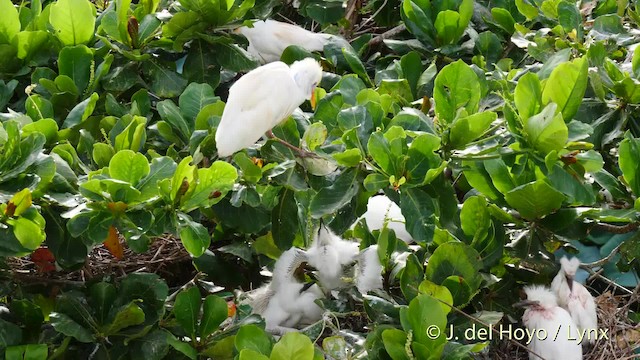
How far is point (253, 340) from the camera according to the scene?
1204mm

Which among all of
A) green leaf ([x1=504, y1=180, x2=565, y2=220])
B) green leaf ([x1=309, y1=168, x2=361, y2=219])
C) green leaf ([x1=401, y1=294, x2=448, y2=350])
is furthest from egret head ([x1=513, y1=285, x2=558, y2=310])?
green leaf ([x1=309, y1=168, x2=361, y2=219])

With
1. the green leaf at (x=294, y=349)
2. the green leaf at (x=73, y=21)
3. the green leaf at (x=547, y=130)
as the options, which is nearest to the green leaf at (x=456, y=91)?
the green leaf at (x=547, y=130)

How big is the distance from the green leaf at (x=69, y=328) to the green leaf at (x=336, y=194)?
1.25ft

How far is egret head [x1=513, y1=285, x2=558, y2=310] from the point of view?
1.48 meters

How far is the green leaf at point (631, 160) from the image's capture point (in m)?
1.35

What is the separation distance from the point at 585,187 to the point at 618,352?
459 millimetres

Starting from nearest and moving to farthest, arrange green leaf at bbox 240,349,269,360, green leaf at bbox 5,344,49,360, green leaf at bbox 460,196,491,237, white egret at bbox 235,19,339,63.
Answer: green leaf at bbox 240,349,269,360
green leaf at bbox 5,344,49,360
green leaf at bbox 460,196,491,237
white egret at bbox 235,19,339,63

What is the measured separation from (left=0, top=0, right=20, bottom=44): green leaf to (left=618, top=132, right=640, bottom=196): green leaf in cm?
106

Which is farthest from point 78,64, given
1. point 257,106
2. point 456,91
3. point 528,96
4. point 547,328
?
point 547,328

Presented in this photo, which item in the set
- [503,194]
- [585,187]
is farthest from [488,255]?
[585,187]

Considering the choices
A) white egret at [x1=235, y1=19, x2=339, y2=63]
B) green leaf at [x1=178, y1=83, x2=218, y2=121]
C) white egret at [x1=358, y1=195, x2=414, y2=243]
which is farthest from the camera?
Answer: white egret at [x1=235, y1=19, x2=339, y2=63]

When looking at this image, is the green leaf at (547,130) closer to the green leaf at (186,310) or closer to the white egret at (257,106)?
the white egret at (257,106)

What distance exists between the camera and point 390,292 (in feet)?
4.74

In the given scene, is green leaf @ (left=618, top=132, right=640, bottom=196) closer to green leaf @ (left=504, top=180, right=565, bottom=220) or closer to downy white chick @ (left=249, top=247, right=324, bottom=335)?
green leaf @ (left=504, top=180, right=565, bottom=220)
